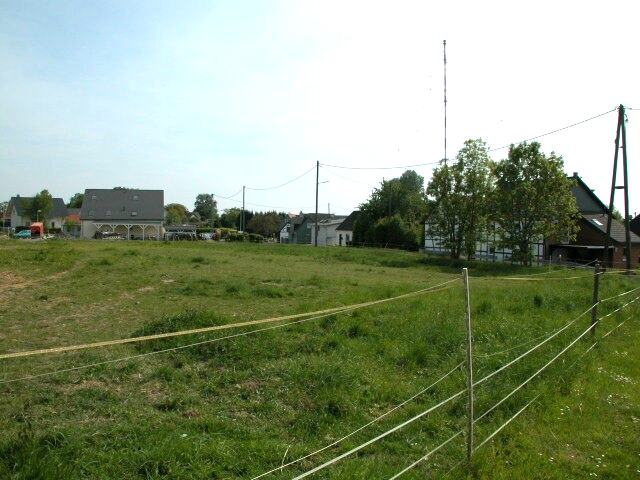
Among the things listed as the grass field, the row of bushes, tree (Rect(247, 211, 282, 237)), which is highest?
Result: tree (Rect(247, 211, 282, 237))

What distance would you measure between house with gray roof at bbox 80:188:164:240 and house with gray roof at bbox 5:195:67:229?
45.2 feet

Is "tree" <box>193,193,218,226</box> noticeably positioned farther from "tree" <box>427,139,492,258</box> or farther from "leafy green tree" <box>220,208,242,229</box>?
"tree" <box>427,139,492,258</box>

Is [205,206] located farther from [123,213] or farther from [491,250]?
[491,250]

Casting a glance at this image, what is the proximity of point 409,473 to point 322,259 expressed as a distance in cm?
3310

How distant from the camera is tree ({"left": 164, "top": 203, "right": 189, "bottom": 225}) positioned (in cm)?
12612

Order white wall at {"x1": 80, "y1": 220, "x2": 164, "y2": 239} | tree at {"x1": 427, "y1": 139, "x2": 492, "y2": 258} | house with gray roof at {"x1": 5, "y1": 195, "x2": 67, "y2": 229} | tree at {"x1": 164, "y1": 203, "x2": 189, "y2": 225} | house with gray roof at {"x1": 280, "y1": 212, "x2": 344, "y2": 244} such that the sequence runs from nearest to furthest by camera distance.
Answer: tree at {"x1": 427, "y1": 139, "x2": 492, "y2": 258}
white wall at {"x1": 80, "y1": 220, "x2": 164, "y2": 239}
house with gray roof at {"x1": 5, "y1": 195, "x2": 67, "y2": 229}
house with gray roof at {"x1": 280, "y1": 212, "x2": 344, "y2": 244}
tree at {"x1": 164, "y1": 203, "x2": 189, "y2": 225}

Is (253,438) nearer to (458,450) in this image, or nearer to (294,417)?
(294,417)

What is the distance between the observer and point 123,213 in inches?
3095

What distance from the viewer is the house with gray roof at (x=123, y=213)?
77.8 m

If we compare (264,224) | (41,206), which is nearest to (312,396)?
(41,206)

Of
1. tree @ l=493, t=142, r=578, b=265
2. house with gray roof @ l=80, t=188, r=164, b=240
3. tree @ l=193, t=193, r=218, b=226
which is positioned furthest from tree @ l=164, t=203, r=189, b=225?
tree @ l=493, t=142, r=578, b=265

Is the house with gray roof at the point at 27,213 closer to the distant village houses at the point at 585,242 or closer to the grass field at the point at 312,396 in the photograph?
the distant village houses at the point at 585,242

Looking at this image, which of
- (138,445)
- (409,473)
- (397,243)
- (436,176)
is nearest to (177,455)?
(138,445)

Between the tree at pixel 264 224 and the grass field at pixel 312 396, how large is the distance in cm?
9054
